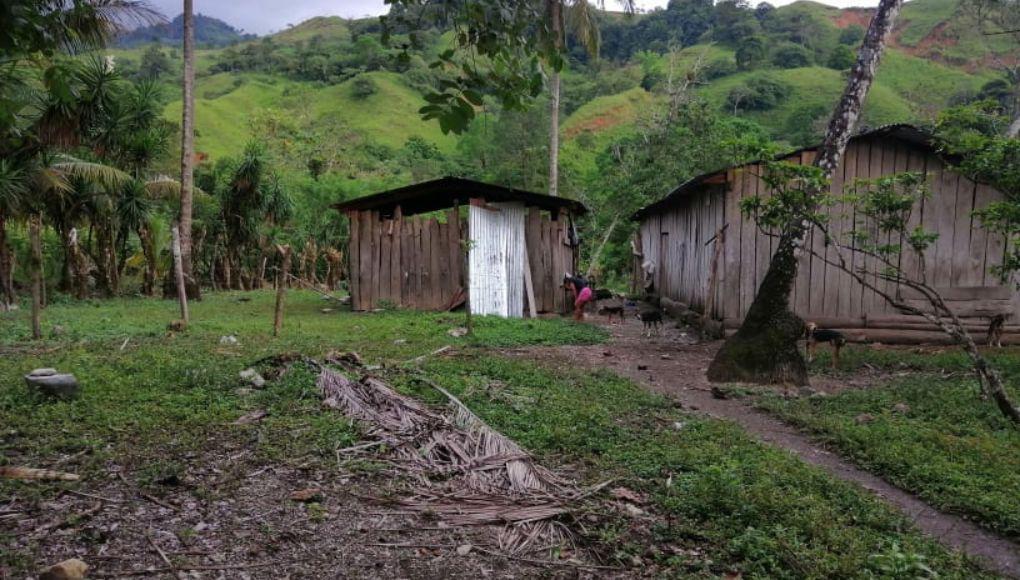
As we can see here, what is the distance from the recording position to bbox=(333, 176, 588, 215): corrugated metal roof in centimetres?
1492

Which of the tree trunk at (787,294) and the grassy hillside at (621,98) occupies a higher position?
the grassy hillside at (621,98)

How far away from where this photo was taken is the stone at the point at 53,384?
5.90m

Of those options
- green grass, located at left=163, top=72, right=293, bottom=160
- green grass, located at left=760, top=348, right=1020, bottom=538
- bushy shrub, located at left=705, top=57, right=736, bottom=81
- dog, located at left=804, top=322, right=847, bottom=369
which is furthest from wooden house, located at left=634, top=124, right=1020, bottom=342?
bushy shrub, located at left=705, top=57, right=736, bottom=81

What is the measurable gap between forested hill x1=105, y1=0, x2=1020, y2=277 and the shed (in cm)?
232

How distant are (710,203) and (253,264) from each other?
17.0 m

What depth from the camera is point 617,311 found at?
49.5ft

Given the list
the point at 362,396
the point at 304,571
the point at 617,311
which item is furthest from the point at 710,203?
the point at 304,571

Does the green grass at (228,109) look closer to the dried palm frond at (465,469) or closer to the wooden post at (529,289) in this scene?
the wooden post at (529,289)

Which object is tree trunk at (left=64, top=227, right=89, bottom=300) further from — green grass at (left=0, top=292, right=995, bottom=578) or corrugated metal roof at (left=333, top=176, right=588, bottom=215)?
green grass at (left=0, top=292, right=995, bottom=578)

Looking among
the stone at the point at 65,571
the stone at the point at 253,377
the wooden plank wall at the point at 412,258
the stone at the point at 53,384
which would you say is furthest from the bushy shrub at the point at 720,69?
the stone at the point at 65,571

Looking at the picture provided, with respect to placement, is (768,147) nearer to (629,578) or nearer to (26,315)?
(629,578)

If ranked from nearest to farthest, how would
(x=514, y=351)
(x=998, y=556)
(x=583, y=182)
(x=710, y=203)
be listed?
(x=998, y=556) < (x=514, y=351) < (x=710, y=203) < (x=583, y=182)

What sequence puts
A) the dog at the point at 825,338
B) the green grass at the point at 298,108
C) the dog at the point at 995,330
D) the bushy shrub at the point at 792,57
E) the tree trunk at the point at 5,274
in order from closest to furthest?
1. the dog at the point at 825,338
2. the dog at the point at 995,330
3. the tree trunk at the point at 5,274
4. the green grass at the point at 298,108
5. the bushy shrub at the point at 792,57

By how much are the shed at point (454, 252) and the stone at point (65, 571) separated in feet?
40.1
